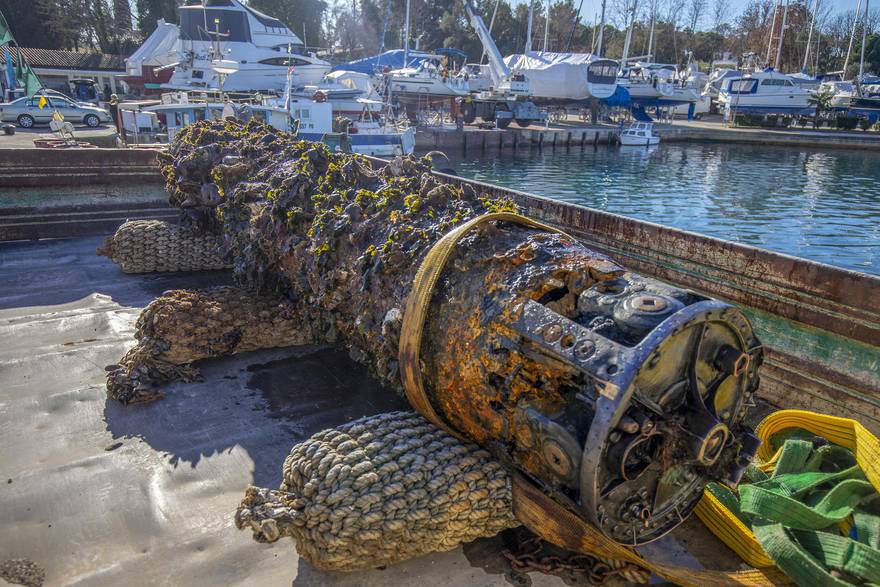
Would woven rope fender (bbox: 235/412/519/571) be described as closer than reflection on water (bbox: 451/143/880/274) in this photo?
Yes

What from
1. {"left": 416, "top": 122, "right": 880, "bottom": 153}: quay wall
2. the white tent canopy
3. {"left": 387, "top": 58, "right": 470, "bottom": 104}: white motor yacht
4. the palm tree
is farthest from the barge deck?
the palm tree

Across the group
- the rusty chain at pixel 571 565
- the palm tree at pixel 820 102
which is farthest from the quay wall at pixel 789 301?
the palm tree at pixel 820 102

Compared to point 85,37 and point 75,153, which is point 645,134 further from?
point 85,37

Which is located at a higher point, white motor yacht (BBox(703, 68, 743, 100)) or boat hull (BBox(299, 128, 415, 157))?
white motor yacht (BBox(703, 68, 743, 100))

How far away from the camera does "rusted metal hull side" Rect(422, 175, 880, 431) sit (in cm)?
362

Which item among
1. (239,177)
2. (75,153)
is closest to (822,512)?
(239,177)

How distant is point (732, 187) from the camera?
21203 millimetres

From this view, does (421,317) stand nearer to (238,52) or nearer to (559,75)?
(238,52)

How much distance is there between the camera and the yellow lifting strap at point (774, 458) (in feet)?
9.22

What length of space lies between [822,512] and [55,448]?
13.9 feet

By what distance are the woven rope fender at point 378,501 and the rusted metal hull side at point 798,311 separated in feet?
7.67

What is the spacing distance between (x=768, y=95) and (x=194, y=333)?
147ft

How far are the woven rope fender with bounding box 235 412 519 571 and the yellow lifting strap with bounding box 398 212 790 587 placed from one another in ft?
0.43

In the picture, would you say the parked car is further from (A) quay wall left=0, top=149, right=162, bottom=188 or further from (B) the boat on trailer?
(A) quay wall left=0, top=149, right=162, bottom=188
